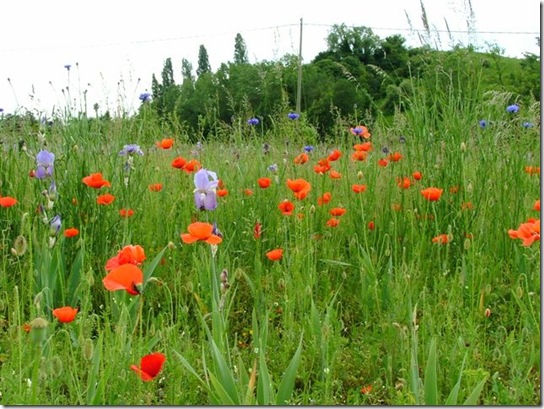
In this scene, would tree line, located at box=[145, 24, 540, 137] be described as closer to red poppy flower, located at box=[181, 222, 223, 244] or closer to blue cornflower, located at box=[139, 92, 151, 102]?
blue cornflower, located at box=[139, 92, 151, 102]

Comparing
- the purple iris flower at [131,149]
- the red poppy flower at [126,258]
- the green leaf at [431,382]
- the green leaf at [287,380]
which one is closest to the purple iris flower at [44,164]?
the purple iris flower at [131,149]

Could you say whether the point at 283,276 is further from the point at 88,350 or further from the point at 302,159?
the point at 88,350

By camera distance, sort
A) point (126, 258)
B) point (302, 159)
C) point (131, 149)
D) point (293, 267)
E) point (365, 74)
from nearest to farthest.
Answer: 1. point (126, 258)
2. point (293, 267)
3. point (131, 149)
4. point (302, 159)
5. point (365, 74)

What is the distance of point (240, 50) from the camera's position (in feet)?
15.1

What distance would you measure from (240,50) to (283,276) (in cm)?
262

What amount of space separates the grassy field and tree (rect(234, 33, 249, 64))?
3.54ft

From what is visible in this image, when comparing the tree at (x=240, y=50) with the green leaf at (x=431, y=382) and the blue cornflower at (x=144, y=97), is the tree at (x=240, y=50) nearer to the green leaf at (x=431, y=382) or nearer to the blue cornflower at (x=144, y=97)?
the blue cornflower at (x=144, y=97)

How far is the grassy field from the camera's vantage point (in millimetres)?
1461

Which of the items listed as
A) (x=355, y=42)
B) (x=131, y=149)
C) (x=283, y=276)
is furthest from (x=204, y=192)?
(x=355, y=42)

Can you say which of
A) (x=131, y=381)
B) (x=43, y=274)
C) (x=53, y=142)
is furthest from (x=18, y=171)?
(x=131, y=381)

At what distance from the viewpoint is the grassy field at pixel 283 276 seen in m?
1.46

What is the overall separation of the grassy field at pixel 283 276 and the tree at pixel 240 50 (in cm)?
108

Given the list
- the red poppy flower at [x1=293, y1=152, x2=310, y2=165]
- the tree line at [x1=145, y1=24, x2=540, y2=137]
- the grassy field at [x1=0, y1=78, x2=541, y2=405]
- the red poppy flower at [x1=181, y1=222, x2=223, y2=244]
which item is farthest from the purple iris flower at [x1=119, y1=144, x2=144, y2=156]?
the red poppy flower at [x1=181, y1=222, x2=223, y2=244]

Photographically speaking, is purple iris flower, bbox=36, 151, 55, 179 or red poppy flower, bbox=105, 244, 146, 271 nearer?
red poppy flower, bbox=105, 244, 146, 271
